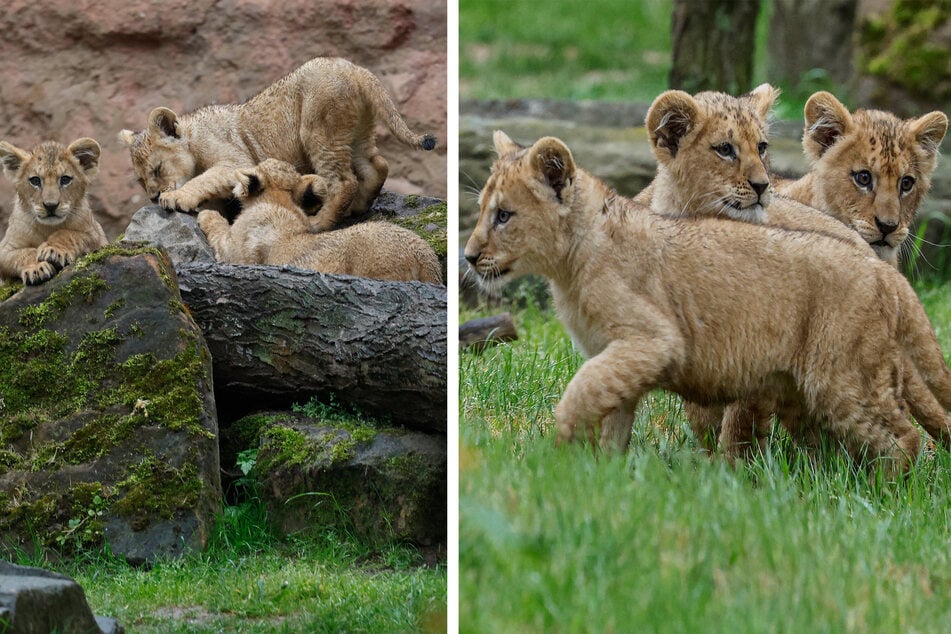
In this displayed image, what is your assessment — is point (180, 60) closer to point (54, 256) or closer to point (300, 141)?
point (300, 141)

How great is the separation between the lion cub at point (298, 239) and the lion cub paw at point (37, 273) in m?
1.07

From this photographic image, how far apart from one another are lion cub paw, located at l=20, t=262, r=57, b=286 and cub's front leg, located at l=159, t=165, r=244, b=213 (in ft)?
3.69

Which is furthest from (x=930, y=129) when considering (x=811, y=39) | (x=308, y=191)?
(x=811, y=39)

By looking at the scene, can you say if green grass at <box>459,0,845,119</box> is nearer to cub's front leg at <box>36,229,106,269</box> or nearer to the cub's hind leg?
the cub's hind leg

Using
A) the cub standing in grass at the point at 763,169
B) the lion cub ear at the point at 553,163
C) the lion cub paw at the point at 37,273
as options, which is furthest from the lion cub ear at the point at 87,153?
the lion cub ear at the point at 553,163

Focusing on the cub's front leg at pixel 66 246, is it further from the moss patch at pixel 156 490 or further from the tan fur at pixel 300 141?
the moss patch at pixel 156 490

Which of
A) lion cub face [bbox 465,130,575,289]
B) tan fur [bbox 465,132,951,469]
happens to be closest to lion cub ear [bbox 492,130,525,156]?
tan fur [bbox 465,132,951,469]

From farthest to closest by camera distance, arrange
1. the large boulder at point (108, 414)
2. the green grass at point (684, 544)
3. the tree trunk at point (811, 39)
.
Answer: the tree trunk at point (811, 39) < the large boulder at point (108, 414) < the green grass at point (684, 544)

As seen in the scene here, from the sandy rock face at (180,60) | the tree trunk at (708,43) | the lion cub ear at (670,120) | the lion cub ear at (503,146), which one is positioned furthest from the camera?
the tree trunk at (708,43)

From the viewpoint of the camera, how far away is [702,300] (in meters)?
5.77

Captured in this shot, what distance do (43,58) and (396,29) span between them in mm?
2906

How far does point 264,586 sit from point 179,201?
315 cm

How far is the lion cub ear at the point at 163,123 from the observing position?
8.49m

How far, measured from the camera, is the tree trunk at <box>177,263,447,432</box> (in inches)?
281
